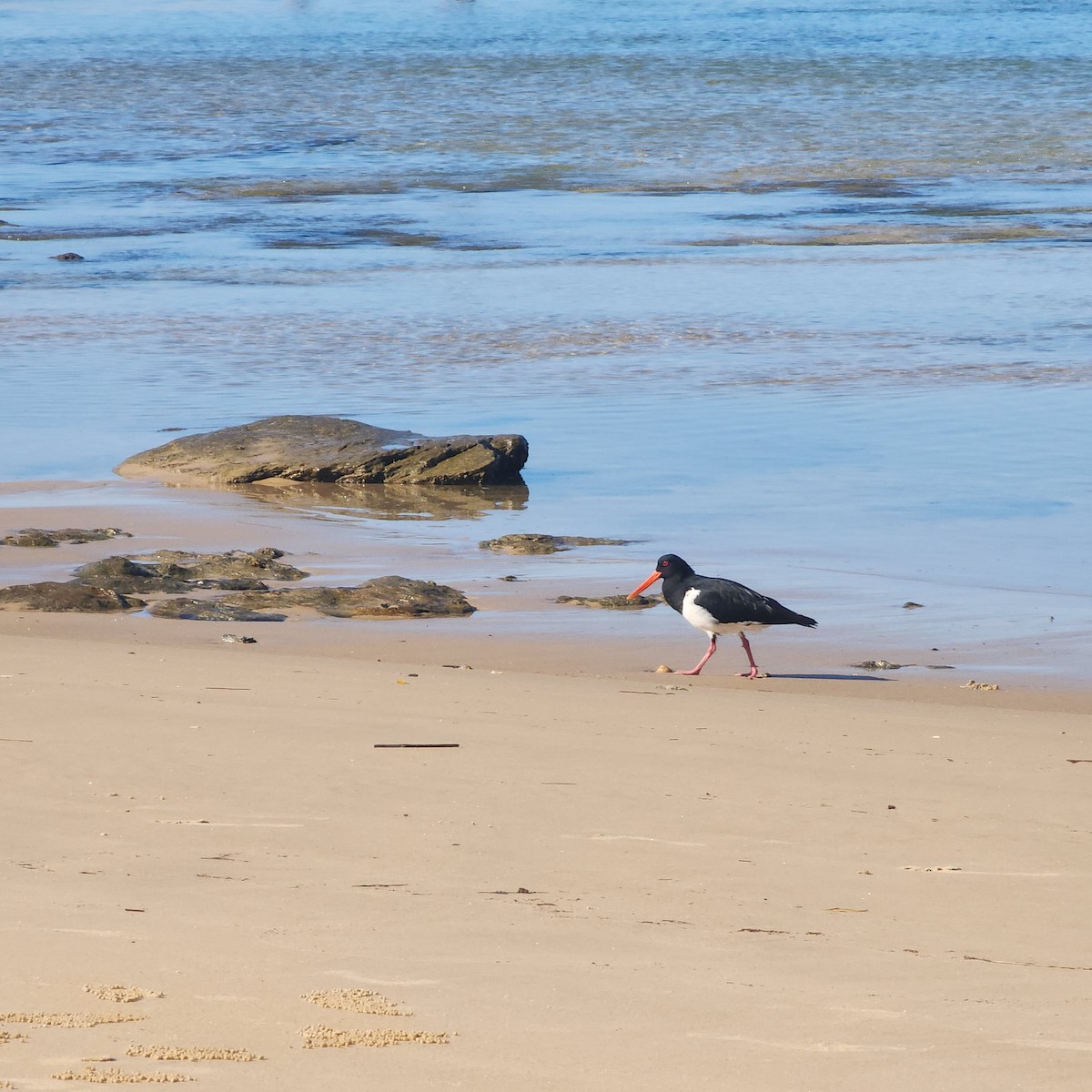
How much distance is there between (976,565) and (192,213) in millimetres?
20849

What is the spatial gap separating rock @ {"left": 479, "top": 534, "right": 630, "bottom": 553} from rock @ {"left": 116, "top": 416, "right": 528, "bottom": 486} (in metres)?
1.72

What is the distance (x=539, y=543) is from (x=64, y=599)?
2785 millimetres

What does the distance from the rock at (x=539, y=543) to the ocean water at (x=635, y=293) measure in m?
0.33

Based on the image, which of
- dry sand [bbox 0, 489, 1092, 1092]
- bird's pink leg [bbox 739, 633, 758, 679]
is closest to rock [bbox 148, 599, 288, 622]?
dry sand [bbox 0, 489, 1092, 1092]

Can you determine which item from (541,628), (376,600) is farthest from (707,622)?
(376,600)

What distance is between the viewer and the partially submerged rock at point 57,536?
33.9 feet

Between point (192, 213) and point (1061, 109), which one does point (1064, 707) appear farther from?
point (1061, 109)

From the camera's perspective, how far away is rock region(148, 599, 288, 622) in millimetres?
8711

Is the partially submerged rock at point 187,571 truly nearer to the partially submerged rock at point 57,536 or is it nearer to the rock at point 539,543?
the partially submerged rock at point 57,536

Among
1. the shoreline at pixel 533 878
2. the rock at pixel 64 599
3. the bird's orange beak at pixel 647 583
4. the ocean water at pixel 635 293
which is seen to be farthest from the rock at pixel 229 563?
the shoreline at pixel 533 878

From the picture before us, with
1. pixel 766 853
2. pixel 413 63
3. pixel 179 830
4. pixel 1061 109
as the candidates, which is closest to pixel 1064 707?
pixel 766 853

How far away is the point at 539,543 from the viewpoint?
10.5 metres

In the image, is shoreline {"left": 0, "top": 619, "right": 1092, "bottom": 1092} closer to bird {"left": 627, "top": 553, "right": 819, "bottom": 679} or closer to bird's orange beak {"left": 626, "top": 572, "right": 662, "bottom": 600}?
bird {"left": 627, "top": 553, "right": 819, "bottom": 679}

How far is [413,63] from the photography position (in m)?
51.9
